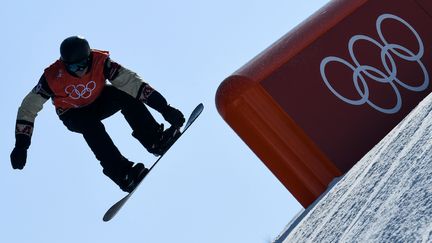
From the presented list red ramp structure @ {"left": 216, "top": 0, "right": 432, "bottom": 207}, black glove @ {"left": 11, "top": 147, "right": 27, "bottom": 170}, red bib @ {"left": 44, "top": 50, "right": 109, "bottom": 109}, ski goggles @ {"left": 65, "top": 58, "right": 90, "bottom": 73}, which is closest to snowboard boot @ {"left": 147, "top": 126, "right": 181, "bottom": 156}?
red ramp structure @ {"left": 216, "top": 0, "right": 432, "bottom": 207}

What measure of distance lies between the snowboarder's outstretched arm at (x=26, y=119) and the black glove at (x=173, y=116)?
34.9 inches

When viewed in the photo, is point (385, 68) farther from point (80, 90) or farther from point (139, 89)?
point (80, 90)

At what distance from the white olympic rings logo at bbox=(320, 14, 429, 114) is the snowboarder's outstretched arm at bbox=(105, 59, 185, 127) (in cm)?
120

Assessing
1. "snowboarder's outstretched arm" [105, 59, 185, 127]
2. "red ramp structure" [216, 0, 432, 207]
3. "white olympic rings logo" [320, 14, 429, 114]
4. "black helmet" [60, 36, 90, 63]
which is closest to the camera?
"black helmet" [60, 36, 90, 63]

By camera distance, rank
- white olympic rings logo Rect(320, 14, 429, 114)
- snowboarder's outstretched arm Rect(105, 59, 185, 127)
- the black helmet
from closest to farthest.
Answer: the black helmet → snowboarder's outstretched arm Rect(105, 59, 185, 127) → white olympic rings logo Rect(320, 14, 429, 114)

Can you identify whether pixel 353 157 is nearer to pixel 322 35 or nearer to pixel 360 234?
pixel 322 35

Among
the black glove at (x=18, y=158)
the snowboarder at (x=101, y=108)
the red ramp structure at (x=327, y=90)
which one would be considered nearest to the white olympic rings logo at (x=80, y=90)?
the snowboarder at (x=101, y=108)

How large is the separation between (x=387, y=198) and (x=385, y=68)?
3.42 m

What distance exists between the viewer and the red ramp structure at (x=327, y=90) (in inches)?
282

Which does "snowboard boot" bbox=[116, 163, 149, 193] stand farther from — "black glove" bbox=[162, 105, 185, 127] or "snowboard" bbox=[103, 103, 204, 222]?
"black glove" bbox=[162, 105, 185, 127]

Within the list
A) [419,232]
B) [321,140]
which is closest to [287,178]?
[321,140]

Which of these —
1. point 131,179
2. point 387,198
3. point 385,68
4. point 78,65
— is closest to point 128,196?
point 131,179

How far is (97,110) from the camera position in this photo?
24.1ft

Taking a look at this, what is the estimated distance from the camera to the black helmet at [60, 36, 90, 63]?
701cm
